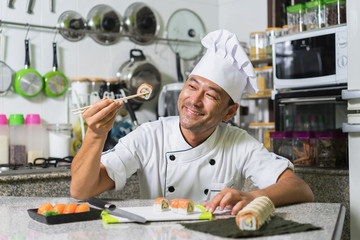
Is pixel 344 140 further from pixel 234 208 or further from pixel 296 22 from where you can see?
pixel 234 208

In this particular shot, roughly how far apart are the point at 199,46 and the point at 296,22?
1.07 metres

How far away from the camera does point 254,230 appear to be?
3.28 ft

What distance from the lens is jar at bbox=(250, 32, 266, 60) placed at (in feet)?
10.9

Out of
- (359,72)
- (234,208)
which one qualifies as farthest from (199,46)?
(234,208)

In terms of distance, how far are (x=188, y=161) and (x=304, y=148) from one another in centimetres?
115

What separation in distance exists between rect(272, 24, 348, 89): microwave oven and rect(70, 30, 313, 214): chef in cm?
104

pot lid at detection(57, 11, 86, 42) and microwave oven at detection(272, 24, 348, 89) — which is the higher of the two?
pot lid at detection(57, 11, 86, 42)

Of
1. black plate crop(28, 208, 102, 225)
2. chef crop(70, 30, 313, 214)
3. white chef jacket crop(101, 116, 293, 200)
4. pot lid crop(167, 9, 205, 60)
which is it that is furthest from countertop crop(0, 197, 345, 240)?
pot lid crop(167, 9, 205, 60)

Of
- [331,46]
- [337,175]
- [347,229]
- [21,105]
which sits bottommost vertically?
[347,229]

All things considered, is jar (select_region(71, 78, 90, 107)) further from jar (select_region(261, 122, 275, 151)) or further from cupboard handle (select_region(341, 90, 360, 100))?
cupboard handle (select_region(341, 90, 360, 100))

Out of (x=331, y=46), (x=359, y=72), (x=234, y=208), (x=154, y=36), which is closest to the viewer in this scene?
(x=234, y=208)

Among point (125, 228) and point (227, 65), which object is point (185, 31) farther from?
point (125, 228)

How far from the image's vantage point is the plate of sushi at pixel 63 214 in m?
1.09

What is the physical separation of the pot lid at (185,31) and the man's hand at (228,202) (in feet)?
8.37
